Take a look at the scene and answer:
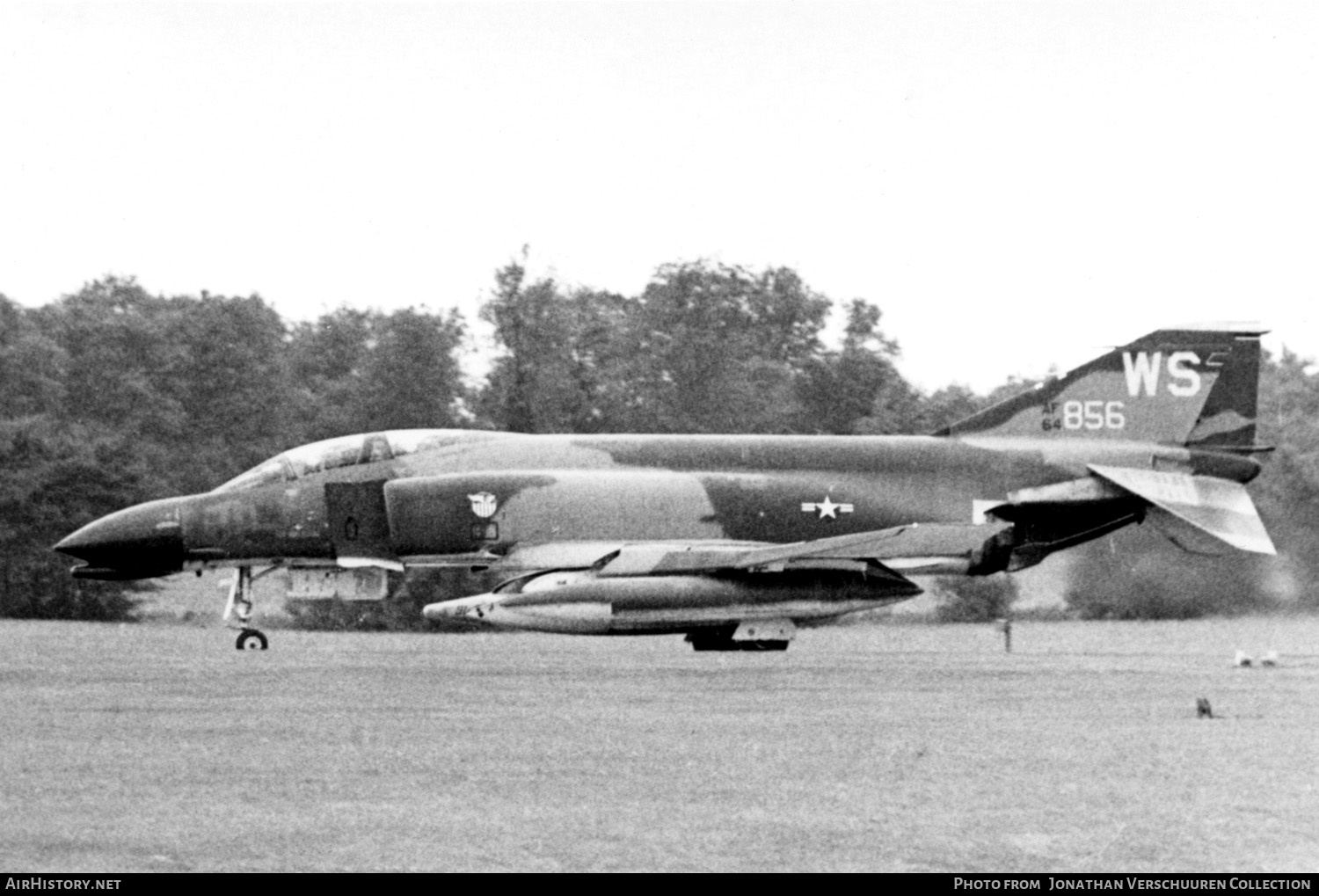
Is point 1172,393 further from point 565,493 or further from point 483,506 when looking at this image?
point 483,506

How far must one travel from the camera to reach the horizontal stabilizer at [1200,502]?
24.8 m

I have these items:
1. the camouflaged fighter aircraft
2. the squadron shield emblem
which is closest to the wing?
the camouflaged fighter aircraft

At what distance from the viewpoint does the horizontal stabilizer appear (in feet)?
81.5

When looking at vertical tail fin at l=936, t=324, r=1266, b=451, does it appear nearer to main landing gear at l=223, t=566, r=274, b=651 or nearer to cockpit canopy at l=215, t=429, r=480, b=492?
cockpit canopy at l=215, t=429, r=480, b=492

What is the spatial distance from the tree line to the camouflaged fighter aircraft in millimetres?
4359

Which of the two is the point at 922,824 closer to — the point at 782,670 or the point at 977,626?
the point at 782,670

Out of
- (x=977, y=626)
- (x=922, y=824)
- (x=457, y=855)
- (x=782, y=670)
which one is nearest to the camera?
(x=457, y=855)

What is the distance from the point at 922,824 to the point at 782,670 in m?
11.0

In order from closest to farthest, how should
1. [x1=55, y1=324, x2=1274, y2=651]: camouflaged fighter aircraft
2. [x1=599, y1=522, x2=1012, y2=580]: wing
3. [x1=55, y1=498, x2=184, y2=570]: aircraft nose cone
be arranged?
[x1=599, y1=522, x2=1012, y2=580]: wing < [x1=55, y1=324, x2=1274, y2=651]: camouflaged fighter aircraft < [x1=55, y1=498, x2=184, y2=570]: aircraft nose cone

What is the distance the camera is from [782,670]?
2052cm

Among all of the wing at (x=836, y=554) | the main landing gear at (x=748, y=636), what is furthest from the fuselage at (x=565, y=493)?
the wing at (x=836, y=554)

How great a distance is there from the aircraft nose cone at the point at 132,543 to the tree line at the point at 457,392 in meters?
9.60

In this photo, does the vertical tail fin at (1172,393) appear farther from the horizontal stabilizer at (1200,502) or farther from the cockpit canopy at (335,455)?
the cockpit canopy at (335,455)

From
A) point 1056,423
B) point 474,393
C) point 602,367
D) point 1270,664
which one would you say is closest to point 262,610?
point 474,393
